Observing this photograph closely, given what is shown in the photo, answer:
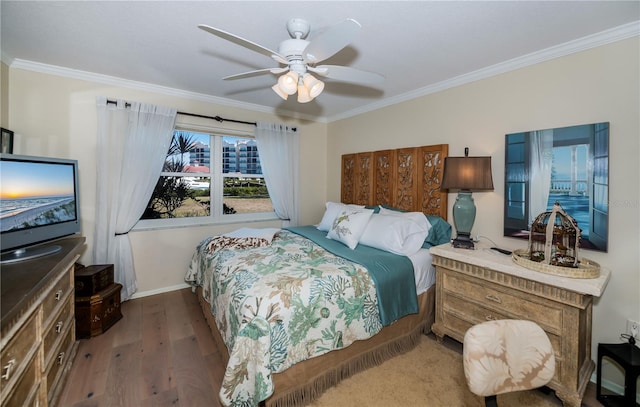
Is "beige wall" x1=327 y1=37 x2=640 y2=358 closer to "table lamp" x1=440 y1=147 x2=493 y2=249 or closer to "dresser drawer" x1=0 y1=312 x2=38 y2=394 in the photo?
"table lamp" x1=440 y1=147 x2=493 y2=249

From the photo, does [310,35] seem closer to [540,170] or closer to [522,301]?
[540,170]

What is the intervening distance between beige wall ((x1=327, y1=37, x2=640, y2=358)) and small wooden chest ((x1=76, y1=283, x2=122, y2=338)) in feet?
11.3

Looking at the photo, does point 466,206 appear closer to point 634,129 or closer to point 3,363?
point 634,129

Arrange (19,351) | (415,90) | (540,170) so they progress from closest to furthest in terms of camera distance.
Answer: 1. (19,351)
2. (540,170)
3. (415,90)

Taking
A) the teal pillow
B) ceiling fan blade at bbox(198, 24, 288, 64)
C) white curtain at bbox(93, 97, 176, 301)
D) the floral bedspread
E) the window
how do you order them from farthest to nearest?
the window, white curtain at bbox(93, 97, 176, 301), the teal pillow, the floral bedspread, ceiling fan blade at bbox(198, 24, 288, 64)

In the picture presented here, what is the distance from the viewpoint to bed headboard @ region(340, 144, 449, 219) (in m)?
2.83

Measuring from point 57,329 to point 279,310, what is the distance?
1.45 metres

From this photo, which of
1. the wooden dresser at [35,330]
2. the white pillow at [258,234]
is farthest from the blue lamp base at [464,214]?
the wooden dresser at [35,330]

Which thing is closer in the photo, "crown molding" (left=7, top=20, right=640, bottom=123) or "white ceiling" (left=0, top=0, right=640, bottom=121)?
"white ceiling" (left=0, top=0, right=640, bottom=121)

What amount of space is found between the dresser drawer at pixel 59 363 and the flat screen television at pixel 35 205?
64 centimetres

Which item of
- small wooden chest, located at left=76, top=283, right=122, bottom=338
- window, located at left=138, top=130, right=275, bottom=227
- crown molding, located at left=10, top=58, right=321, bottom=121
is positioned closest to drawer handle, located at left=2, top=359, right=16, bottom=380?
small wooden chest, located at left=76, top=283, right=122, bottom=338

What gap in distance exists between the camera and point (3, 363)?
40.0 inches

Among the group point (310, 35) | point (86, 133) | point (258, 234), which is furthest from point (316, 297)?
point (86, 133)

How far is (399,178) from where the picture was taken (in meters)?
3.22
